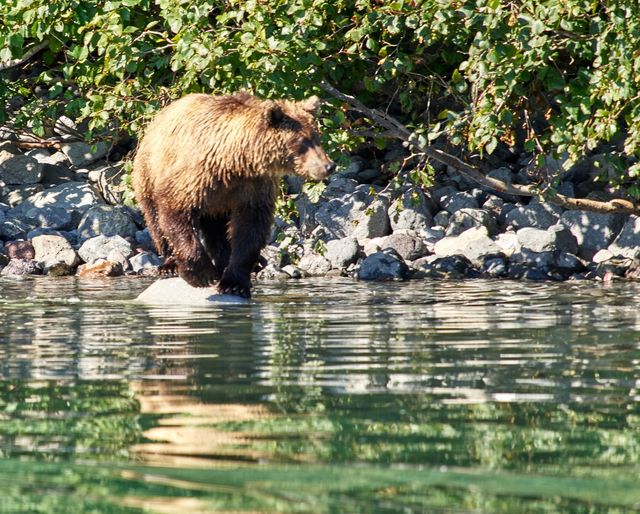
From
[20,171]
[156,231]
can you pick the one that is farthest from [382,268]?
[20,171]

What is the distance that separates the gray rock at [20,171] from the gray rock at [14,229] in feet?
5.65

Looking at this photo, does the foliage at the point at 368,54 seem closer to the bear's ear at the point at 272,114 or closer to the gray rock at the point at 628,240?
the bear's ear at the point at 272,114

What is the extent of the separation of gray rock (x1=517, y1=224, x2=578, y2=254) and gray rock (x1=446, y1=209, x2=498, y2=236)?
106 centimetres

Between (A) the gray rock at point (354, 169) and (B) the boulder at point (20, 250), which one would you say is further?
(A) the gray rock at point (354, 169)

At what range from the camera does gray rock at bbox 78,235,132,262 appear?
669 inches

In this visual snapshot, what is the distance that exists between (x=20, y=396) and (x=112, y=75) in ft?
32.1

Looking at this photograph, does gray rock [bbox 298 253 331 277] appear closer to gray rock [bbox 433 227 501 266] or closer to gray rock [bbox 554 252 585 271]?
gray rock [bbox 433 227 501 266]

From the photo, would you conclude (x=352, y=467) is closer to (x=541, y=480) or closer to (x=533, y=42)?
(x=541, y=480)

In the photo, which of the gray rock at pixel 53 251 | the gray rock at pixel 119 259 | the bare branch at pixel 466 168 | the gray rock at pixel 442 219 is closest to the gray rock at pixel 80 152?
the gray rock at pixel 53 251

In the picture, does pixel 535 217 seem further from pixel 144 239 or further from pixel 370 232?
pixel 144 239

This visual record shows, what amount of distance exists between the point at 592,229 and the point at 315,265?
139 inches

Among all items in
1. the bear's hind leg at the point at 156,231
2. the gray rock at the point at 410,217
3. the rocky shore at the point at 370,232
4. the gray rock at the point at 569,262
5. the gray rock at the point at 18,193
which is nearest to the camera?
the bear's hind leg at the point at 156,231

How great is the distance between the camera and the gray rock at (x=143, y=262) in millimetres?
16547

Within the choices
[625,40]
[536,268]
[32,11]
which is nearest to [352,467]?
[625,40]
